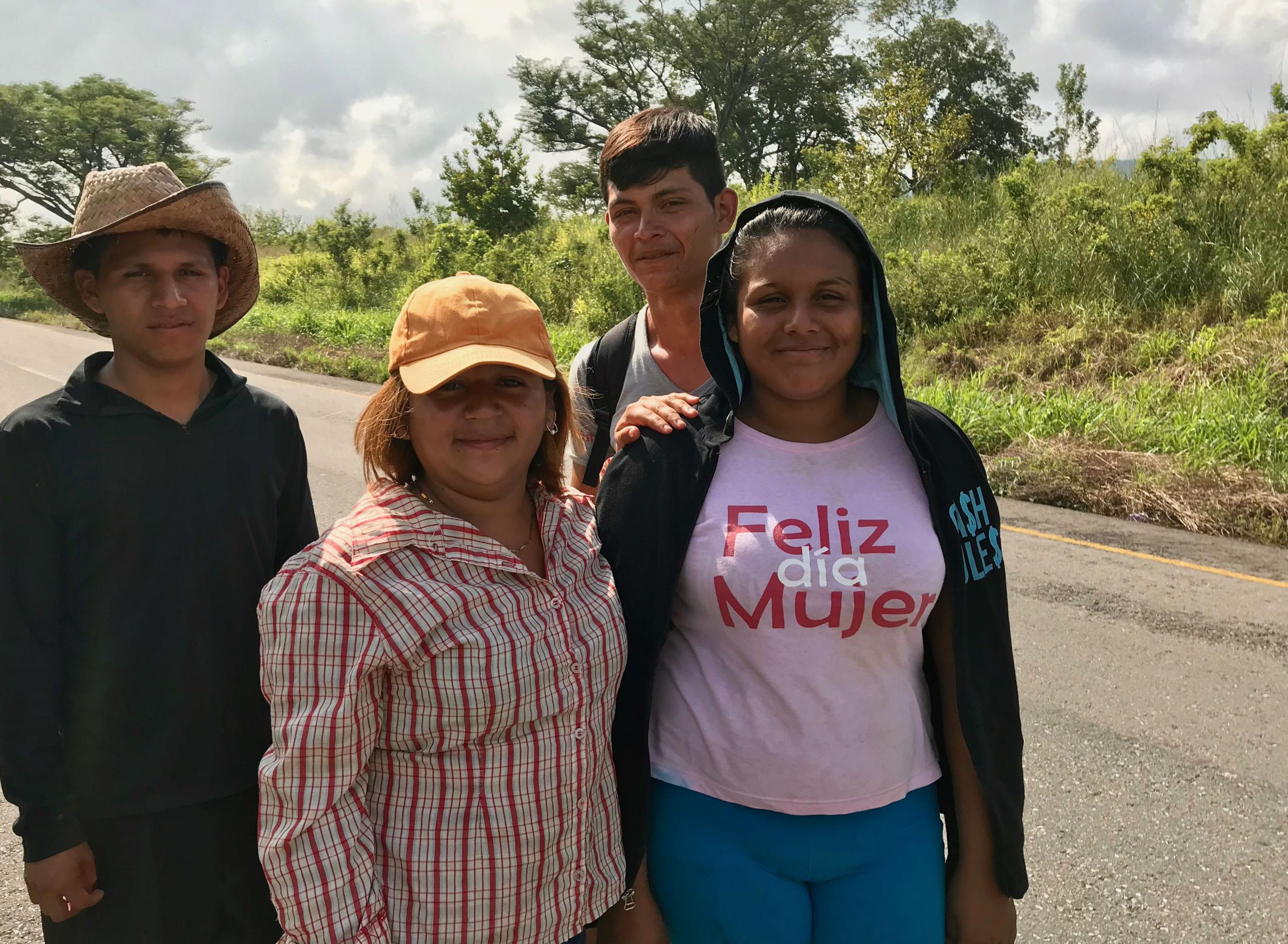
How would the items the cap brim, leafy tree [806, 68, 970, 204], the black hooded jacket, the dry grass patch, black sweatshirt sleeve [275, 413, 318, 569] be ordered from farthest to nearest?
leafy tree [806, 68, 970, 204]
the dry grass patch
black sweatshirt sleeve [275, 413, 318, 569]
the black hooded jacket
the cap brim

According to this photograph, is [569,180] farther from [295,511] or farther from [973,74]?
[295,511]

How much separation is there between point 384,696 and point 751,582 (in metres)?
0.61

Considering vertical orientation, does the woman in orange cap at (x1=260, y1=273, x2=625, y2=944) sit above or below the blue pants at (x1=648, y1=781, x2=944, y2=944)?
above

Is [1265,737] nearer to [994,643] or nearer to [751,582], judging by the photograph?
[994,643]

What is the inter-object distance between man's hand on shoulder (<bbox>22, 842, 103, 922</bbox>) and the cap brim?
983 mm

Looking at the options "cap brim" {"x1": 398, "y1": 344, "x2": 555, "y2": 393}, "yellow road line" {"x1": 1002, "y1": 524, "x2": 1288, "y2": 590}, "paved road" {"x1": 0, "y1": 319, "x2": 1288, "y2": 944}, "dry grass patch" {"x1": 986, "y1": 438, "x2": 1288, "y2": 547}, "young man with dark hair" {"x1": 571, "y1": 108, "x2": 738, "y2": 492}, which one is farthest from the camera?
"dry grass patch" {"x1": 986, "y1": 438, "x2": 1288, "y2": 547}

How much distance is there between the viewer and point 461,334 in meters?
1.56

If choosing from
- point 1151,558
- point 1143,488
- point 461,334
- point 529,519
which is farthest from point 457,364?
point 1143,488

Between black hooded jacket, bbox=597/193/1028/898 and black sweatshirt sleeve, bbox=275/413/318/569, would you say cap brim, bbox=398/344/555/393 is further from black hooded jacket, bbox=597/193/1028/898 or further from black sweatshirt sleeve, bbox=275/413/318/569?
black sweatshirt sleeve, bbox=275/413/318/569

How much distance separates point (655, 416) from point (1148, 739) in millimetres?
2784

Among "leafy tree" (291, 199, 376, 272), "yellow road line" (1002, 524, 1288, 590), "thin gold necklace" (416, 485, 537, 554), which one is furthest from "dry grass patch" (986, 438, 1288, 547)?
"leafy tree" (291, 199, 376, 272)

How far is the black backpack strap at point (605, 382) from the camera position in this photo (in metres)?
2.45

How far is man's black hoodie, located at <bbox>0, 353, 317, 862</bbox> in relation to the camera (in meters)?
1.58

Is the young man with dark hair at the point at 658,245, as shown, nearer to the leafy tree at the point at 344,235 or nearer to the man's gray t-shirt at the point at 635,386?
the man's gray t-shirt at the point at 635,386
